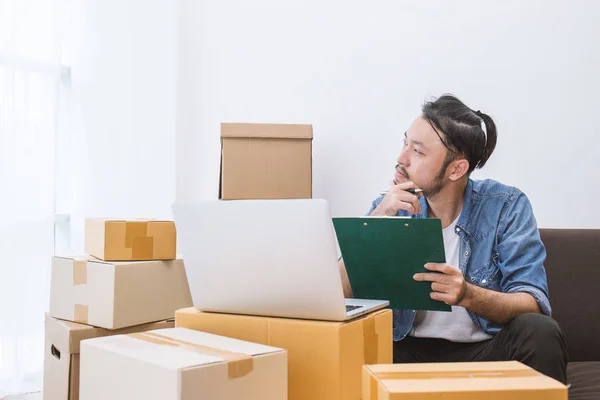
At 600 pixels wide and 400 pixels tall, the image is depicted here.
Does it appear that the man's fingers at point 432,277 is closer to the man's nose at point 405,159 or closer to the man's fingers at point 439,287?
the man's fingers at point 439,287

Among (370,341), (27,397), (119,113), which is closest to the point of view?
(370,341)

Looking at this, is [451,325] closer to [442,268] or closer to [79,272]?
[442,268]

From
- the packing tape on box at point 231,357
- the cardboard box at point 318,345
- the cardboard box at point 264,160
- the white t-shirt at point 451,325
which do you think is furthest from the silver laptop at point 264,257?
the cardboard box at point 264,160

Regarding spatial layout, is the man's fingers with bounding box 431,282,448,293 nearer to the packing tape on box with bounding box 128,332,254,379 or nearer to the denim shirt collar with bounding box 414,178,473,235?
the denim shirt collar with bounding box 414,178,473,235

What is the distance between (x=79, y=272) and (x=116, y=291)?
186 mm

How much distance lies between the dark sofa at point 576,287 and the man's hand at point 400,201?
52 cm

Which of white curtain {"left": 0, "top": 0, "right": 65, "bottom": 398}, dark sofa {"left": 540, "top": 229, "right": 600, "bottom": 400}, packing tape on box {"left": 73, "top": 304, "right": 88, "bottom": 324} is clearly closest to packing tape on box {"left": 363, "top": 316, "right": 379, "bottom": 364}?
dark sofa {"left": 540, "top": 229, "right": 600, "bottom": 400}

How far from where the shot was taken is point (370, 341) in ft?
3.75

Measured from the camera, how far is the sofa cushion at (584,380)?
4.61 feet

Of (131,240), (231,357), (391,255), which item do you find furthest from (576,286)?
(131,240)

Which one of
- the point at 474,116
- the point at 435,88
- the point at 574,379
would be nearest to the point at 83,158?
the point at 435,88

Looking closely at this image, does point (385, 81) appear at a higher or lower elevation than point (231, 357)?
higher

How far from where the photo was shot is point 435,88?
7.65 ft

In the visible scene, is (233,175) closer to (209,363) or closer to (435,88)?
(435,88)
